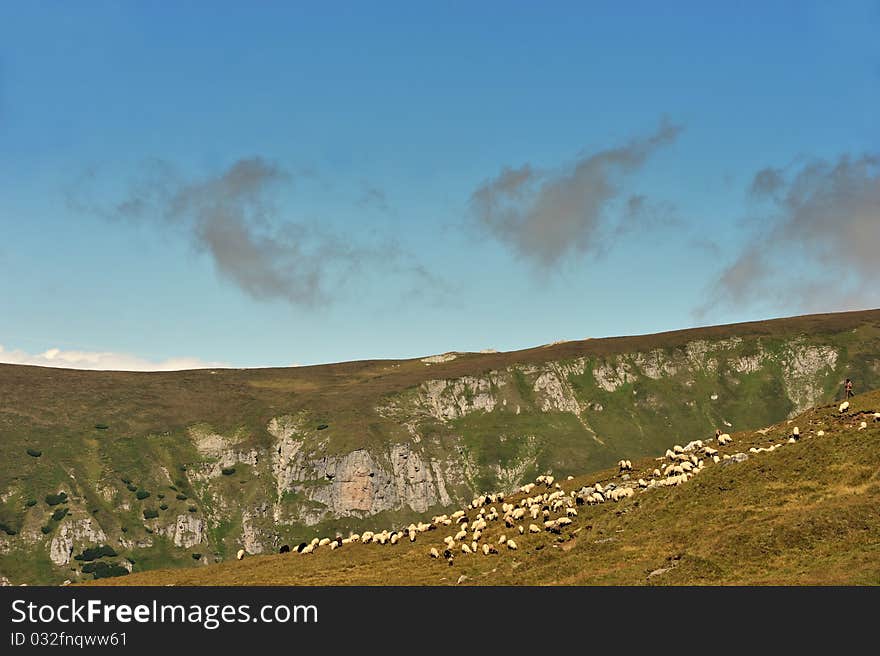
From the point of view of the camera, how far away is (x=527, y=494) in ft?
265

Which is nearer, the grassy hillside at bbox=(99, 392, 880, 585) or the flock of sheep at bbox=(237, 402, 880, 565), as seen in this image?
the grassy hillside at bbox=(99, 392, 880, 585)

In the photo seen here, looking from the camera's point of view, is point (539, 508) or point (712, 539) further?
point (539, 508)

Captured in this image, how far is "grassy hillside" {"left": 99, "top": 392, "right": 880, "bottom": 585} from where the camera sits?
48875 mm

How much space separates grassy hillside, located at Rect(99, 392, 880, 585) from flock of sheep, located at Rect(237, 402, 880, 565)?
2.84ft

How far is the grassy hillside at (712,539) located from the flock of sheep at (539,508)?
866 mm

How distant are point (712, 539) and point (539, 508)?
20.0 metres

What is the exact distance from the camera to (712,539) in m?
54.4

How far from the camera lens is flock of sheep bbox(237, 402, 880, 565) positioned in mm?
67438

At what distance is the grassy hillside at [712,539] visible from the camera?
48.9m
